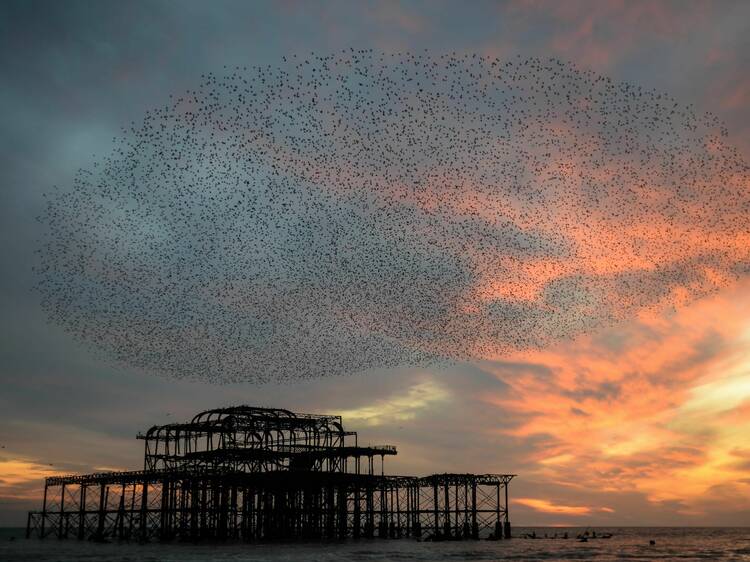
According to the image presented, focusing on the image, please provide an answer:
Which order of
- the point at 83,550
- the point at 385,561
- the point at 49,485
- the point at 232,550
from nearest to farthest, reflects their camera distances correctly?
the point at 385,561 < the point at 232,550 < the point at 83,550 < the point at 49,485

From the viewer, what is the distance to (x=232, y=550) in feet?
209

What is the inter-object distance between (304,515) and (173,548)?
50.7 feet

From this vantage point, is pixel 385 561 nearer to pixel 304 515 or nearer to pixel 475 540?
pixel 304 515

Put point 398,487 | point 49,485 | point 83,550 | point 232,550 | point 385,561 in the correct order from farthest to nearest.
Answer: point 49,485 → point 398,487 → point 83,550 → point 232,550 → point 385,561

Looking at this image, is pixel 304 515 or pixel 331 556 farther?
pixel 304 515

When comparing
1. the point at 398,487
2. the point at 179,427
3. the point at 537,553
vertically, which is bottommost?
the point at 537,553

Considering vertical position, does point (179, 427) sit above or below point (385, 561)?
above

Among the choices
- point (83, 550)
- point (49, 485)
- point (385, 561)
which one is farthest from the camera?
point (49, 485)

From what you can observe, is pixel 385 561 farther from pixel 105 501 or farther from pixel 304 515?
pixel 105 501

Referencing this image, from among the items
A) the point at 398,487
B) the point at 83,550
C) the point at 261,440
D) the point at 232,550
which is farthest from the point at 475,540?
the point at 83,550

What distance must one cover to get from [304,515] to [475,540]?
21193 millimetres

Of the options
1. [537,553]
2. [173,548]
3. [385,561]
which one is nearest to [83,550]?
[173,548]

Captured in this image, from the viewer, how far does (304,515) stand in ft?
260

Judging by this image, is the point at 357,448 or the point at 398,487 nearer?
the point at 357,448
